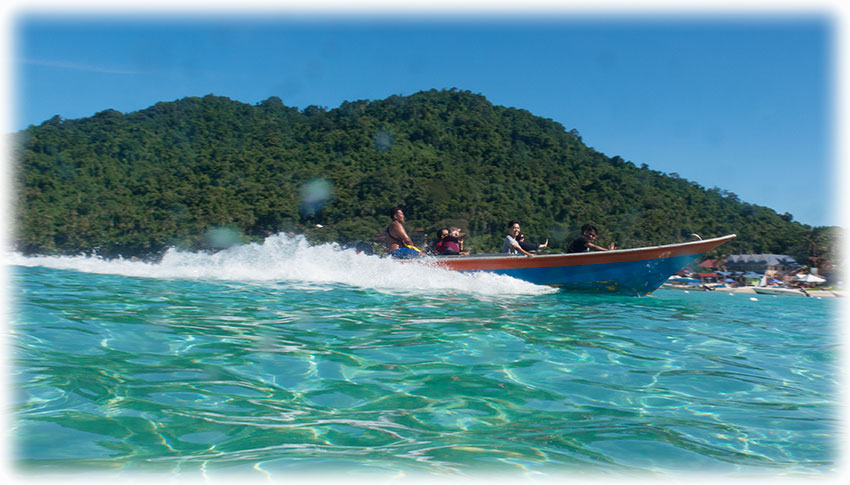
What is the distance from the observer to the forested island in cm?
6612

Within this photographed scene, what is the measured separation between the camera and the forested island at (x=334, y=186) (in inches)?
2603

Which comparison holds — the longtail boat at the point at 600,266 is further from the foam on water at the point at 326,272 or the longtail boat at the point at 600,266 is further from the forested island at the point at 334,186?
the forested island at the point at 334,186

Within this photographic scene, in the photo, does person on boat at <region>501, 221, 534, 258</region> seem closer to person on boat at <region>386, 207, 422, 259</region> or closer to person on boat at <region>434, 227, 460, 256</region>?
person on boat at <region>434, 227, 460, 256</region>

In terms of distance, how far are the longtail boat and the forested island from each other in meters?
53.9

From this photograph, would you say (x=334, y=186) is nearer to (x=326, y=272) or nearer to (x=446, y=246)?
(x=326, y=272)

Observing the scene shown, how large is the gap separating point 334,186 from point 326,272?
66009 mm

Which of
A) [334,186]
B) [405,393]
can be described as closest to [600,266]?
[405,393]

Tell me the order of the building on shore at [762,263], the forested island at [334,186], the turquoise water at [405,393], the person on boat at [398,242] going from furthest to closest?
the forested island at [334,186], the building on shore at [762,263], the person on boat at [398,242], the turquoise water at [405,393]

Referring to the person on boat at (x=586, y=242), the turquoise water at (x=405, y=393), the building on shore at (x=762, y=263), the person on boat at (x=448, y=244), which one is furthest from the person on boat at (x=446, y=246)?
the building on shore at (x=762, y=263)

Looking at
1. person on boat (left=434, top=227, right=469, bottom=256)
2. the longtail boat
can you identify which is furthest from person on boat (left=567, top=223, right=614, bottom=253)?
person on boat (left=434, top=227, right=469, bottom=256)

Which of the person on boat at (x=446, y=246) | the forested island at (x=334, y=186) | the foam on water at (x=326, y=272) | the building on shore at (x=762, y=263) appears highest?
the forested island at (x=334, y=186)

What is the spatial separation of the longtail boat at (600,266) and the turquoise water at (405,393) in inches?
120

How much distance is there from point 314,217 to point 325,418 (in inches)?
2786

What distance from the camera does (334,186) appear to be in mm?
75938
